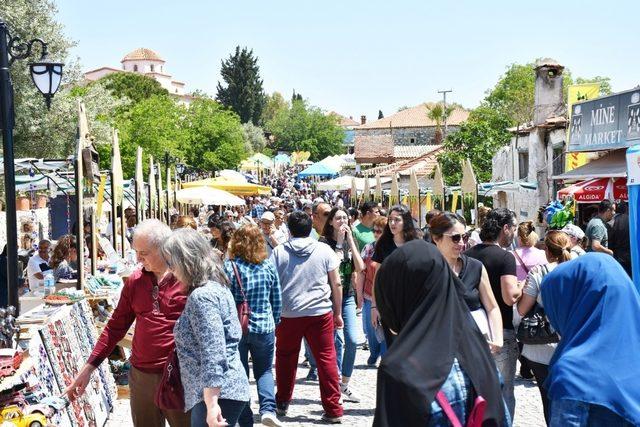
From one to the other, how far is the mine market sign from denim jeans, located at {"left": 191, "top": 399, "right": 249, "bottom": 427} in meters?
13.5

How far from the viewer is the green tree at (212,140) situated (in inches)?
2136

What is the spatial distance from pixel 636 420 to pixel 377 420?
3.01 ft

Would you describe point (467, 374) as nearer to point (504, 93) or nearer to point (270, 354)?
point (270, 354)

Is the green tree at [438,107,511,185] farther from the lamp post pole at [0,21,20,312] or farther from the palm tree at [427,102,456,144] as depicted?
the palm tree at [427,102,456,144]

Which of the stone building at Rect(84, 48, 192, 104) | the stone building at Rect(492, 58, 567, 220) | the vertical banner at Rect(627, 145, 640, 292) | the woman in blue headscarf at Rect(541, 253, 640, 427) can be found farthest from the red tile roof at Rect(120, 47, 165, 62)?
the woman in blue headscarf at Rect(541, 253, 640, 427)

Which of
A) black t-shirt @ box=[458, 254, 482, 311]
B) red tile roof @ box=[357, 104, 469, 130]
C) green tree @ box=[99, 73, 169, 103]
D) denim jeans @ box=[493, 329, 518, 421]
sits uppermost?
green tree @ box=[99, 73, 169, 103]

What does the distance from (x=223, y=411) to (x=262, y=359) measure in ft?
8.58

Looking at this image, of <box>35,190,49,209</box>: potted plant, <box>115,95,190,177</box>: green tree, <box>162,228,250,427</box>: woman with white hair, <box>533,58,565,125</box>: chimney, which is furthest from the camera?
<box>115,95,190,177</box>: green tree

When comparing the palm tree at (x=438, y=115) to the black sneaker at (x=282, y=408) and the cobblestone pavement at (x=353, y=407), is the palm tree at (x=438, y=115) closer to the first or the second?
the cobblestone pavement at (x=353, y=407)

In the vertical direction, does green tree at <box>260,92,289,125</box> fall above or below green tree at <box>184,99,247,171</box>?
above

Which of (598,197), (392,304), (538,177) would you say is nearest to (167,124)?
(538,177)

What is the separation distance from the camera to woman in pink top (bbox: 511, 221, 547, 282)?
804 cm

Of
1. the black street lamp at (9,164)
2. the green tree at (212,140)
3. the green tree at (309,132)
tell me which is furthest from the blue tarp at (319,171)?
the green tree at (309,132)

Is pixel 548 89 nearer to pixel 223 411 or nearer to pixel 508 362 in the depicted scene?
pixel 508 362
